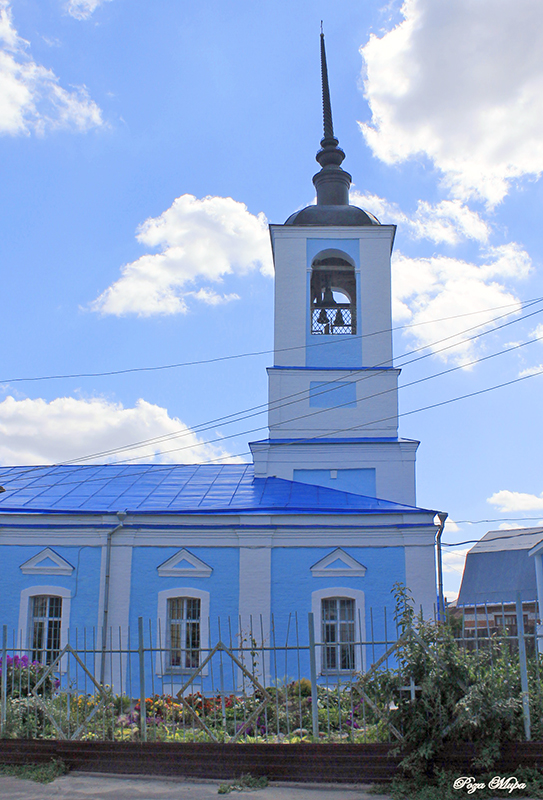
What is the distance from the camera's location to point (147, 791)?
6426 millimetres

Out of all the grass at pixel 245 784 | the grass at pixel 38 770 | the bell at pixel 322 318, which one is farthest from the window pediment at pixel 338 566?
the bell at pixel 322 318

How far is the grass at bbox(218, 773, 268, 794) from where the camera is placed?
253 inches

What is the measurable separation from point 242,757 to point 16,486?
422 inches

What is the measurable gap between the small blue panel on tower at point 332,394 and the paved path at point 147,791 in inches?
397

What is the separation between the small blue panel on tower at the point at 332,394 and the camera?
1591 cm

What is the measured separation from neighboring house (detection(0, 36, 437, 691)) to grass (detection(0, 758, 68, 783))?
3.63 m

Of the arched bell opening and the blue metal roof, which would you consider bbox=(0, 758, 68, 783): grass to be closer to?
the blue metal roof

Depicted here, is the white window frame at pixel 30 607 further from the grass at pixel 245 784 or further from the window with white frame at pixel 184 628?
the grass at pixel 245 784

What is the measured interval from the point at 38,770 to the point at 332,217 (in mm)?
13692

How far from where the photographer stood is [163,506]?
13477 mm

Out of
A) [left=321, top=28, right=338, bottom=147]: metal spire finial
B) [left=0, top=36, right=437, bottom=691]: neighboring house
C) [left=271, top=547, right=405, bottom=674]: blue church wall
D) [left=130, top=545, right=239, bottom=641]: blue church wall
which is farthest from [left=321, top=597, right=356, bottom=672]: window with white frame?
[left=321, top=28, right=338, bottom=147]: metal spire finial

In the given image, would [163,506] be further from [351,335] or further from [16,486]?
[351,335]

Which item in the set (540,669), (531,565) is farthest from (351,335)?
(531,565)

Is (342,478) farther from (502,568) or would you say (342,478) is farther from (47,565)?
(502,568)
